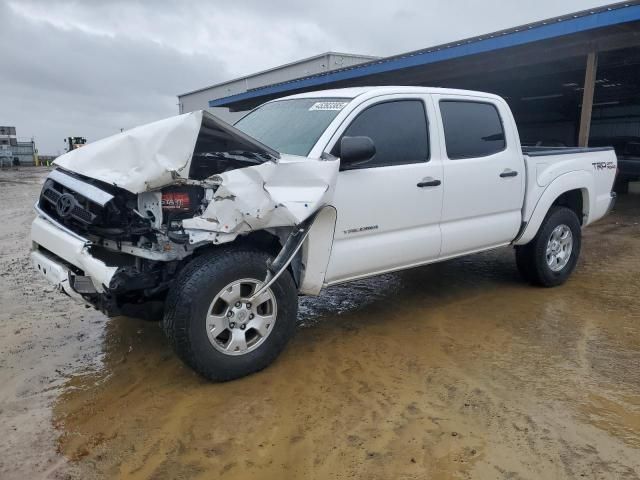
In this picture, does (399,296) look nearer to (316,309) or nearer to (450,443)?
(316,309)

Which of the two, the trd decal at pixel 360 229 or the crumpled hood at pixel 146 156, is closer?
the crumpled hood at pixel 146 156

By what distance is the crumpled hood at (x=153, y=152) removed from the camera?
2.99 meters

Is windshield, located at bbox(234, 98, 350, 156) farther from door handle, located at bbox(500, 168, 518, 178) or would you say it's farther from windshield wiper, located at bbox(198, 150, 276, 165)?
door handle, located at bbox(500, 168, 518, 178)

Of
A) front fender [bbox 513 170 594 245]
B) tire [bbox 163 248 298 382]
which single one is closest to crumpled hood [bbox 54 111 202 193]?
tire [bbox 163 248 298 382]

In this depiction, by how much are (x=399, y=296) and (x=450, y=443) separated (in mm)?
2600

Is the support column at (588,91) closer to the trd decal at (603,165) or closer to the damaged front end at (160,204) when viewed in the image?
the trd decal at (603,165)

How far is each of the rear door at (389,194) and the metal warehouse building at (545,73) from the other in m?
6.24

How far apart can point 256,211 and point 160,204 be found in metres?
0.58

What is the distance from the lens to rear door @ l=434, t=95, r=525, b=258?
14.4 feet

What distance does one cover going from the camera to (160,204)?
121 inches

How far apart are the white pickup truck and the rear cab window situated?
0.06 feet

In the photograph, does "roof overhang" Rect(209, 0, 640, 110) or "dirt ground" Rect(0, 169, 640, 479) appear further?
Result: "roof overhang" Rect(209, 0, 640, 110)

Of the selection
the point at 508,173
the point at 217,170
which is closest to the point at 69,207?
the point at 217,170

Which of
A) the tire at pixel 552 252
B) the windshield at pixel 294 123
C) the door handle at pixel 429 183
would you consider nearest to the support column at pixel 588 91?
the tire at pixel 552 252
